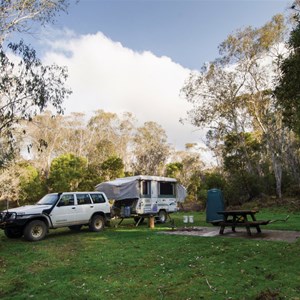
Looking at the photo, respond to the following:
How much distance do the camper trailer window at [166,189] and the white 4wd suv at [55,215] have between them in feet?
13.1

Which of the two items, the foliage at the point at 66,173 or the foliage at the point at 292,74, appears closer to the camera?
the foliage at the point at 292,74

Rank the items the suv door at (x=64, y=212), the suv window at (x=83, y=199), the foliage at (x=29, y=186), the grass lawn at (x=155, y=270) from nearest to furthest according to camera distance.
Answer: the grass lawn at (x=155, y=270) → the suv door at (x=64, y=212) → the suv window at (x=83, y=199) → the foliage at (x=29, y=186)

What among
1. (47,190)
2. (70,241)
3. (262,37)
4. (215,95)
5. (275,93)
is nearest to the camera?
(275,93)

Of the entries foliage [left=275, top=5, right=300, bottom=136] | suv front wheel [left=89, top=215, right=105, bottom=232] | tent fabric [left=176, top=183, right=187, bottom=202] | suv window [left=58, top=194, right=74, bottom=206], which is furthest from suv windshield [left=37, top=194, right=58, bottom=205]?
foliage [left=275, top=5, right=300, bottom=136]

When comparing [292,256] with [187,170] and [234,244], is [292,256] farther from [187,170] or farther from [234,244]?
[187,170]

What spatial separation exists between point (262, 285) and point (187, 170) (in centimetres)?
3989

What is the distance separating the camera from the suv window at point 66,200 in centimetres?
1272

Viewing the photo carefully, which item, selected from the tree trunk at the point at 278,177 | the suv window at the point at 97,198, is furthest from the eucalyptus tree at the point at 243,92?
the suv window at the point at 97,198

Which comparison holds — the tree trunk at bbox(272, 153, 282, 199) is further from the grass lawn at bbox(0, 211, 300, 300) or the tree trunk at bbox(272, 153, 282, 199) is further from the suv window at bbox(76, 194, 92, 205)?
the grass lawn at bbox(0, 211, 300, 300)

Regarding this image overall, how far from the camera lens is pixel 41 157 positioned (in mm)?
40875

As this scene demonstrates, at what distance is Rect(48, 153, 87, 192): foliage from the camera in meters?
34.3

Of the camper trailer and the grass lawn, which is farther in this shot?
the camper trailer

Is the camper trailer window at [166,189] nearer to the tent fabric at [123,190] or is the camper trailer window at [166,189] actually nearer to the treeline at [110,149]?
the tent fabric at [123,190]

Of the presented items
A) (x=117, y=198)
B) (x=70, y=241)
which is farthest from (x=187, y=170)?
(x=70, y=241)
